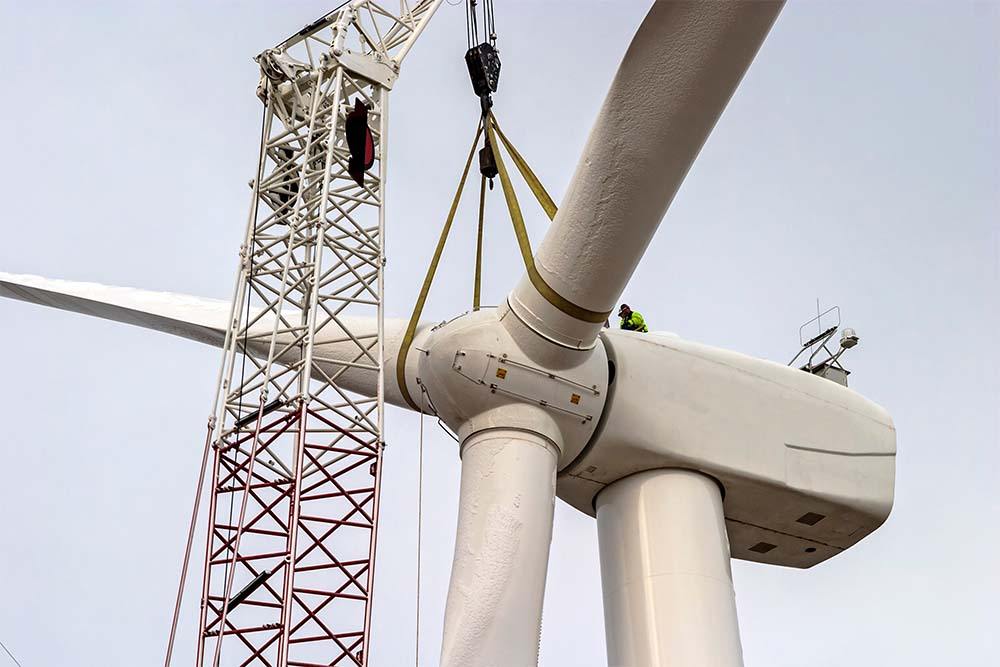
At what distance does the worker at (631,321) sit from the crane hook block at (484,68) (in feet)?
11.1

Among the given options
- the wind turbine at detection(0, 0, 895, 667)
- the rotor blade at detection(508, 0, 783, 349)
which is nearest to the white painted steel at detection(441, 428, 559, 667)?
the wind turbine at detection(0, 0, 895, 667)

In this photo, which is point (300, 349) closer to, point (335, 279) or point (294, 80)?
point (335, 279)

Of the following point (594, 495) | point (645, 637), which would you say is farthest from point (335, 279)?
point (645, 637)

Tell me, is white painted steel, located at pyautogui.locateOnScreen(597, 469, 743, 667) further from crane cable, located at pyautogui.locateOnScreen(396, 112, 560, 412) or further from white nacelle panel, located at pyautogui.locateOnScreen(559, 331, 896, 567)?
crane cable, located at pyautogui.locateOnScreen(396, 112, 560, 412)

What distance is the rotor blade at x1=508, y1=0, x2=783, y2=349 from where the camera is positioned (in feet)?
31.7

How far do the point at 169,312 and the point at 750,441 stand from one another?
25.6ft

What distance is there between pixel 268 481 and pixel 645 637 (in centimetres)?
842

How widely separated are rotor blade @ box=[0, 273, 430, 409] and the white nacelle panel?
3705mm

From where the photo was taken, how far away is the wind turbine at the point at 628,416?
33.8 feet

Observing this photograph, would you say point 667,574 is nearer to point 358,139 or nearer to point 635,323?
point 635,323

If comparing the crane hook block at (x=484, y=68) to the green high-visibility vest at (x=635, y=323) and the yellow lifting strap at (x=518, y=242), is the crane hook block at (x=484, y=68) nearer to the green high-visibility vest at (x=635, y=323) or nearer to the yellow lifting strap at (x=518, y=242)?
the yellow lifting strap at (x=518, y=242)

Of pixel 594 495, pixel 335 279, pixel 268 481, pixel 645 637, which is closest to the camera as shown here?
pixel 645 637

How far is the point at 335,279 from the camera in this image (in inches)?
800

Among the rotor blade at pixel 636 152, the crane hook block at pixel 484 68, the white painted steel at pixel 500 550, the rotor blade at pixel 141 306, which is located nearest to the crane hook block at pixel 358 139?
the crane hook block at pixel 484 68
